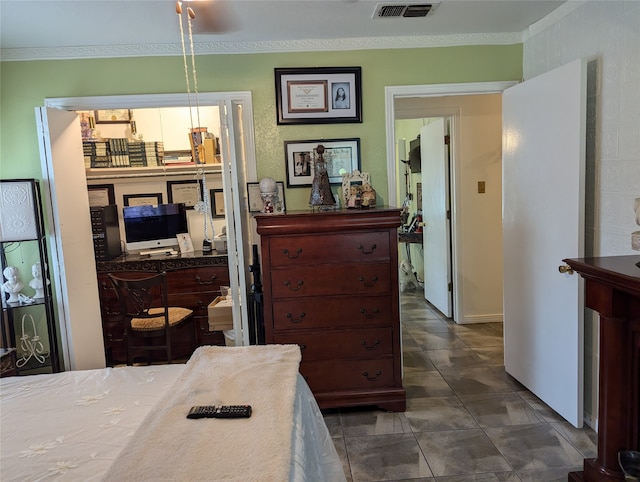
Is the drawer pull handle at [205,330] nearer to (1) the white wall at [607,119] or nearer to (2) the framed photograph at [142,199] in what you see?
(2) the framed photograph at [142,199]

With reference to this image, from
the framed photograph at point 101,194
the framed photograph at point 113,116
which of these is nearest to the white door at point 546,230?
the framed photograph at point 113,116

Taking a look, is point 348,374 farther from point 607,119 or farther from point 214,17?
point 214,17

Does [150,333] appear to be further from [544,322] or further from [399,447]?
[544,322]

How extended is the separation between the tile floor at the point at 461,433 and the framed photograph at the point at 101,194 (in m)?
3.07

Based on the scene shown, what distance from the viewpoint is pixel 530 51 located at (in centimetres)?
317

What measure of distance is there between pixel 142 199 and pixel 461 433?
358 cm

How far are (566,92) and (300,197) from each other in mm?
1768

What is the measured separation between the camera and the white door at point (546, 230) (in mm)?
2516

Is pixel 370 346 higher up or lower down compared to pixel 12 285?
lower down

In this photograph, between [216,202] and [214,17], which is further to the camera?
[216,202]

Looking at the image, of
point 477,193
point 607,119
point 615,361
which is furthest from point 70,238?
point 477,193

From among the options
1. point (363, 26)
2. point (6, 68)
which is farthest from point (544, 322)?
point (6, 68)

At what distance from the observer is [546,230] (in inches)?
109

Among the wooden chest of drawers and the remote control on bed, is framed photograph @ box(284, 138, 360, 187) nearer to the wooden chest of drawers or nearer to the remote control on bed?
the wooden chest of drawers
